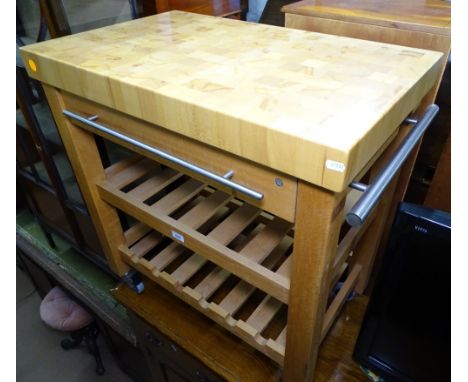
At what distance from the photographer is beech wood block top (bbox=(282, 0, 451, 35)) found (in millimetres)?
683

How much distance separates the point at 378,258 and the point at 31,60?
0.92 meters

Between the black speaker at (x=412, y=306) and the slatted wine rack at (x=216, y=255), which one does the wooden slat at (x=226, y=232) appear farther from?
the black speaker at (x=412, y=306)

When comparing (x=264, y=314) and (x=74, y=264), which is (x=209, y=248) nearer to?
(x=264, y=314)

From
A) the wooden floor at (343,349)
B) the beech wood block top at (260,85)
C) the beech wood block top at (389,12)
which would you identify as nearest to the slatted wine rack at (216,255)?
the wooden floor at (343,349)

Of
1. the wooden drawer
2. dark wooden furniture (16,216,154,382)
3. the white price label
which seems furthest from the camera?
dark wooden furniture (16,216,154,382)

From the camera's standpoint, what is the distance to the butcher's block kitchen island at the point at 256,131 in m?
0.45

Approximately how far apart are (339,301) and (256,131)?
1.76 feet

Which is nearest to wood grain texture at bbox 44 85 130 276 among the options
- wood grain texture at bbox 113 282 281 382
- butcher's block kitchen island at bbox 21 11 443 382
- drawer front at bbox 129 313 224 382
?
butcher's block kitchen island at bbox 21 11 443 382

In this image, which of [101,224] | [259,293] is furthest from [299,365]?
[101,224]

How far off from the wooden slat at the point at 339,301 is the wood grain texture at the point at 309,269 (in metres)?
0.08

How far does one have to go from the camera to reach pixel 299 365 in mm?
682

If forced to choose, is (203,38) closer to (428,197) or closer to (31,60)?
(31,60)

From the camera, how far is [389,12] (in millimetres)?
758

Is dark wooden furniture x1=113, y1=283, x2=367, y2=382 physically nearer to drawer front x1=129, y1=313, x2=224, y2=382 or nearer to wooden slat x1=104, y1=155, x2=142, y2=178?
drawer front x1=129, y1=313, x2=224, y2=382
